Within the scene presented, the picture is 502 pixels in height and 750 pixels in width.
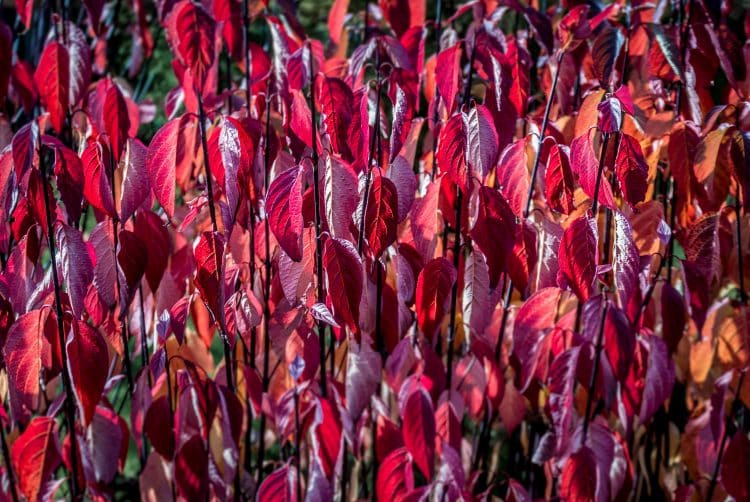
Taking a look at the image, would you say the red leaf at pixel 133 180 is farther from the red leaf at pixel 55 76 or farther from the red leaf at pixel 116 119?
the red leaf at pixel 55 76

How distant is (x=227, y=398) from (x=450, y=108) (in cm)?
56

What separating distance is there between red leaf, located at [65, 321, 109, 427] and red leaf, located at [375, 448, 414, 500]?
1.46 feet

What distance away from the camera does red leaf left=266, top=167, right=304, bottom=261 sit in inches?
34.9

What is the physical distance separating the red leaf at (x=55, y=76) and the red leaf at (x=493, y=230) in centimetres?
74

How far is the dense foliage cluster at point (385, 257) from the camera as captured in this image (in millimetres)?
958

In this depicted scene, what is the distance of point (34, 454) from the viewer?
1.13 m

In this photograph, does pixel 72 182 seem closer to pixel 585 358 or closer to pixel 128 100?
pixel 128 100

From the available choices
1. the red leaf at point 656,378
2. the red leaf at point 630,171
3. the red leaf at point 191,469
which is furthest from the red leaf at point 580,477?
the red leaf at point 191,469

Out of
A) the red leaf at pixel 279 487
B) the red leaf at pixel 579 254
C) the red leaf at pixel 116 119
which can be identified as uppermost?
the red leaf at pixel 116 119

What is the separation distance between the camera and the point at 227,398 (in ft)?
3.65

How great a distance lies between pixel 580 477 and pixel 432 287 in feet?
1.33

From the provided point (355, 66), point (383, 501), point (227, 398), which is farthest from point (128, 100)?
point (383, 501)

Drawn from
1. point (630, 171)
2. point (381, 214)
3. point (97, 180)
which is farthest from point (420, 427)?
point (97, 180)

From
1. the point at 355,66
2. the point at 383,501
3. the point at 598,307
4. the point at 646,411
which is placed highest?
the point at 355,66
